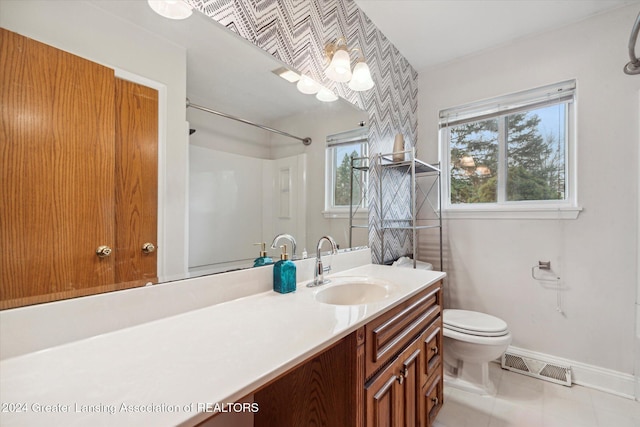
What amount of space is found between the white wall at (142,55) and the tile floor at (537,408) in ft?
5.67

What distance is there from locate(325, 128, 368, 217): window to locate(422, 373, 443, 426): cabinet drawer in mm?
1004

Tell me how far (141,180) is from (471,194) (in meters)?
2.38

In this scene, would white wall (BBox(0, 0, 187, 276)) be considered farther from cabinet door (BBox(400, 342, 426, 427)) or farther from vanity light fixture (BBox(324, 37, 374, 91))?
cabinet door (BBox(400, 342, 426, 427))

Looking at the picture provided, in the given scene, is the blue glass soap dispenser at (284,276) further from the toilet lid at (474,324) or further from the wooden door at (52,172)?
the toilet lid at (474,324)

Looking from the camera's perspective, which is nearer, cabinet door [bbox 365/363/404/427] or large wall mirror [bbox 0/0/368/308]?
large wall mirror [bbox 0/0/368/308]

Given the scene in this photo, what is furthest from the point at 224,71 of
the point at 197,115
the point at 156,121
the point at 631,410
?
the point at 631,410

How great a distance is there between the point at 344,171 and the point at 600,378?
215 centimetres

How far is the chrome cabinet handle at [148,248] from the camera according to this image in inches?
34.0

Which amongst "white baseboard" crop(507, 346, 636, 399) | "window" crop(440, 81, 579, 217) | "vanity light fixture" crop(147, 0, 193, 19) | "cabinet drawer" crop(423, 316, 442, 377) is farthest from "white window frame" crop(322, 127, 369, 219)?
"white baseboard" crop(507, 346, 636, 399)

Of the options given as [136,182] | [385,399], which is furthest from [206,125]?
[385,399]

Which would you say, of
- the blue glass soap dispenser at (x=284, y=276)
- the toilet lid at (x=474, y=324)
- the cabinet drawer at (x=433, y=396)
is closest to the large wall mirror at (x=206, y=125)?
the blue glass soap dispenser at (x=284, y=276)

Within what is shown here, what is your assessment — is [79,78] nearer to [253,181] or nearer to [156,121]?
[156,121]

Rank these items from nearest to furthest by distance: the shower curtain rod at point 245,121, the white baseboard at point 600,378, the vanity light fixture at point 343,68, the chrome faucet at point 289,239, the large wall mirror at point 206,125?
the large wall mirror at point 206,125, the shower curtain rod at point 245,121, the chrome faucet at point 289,239, the vanity light fixture at point 343,68, the white baseboard at point 600,378

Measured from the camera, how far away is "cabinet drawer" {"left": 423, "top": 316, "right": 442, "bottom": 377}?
133cm
